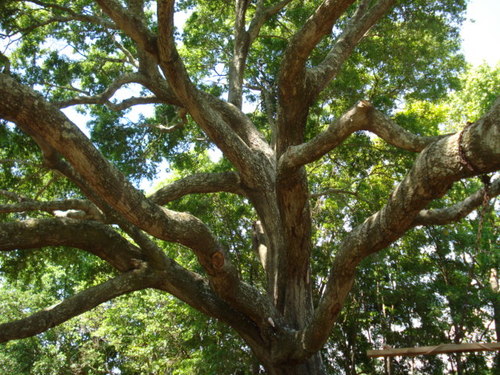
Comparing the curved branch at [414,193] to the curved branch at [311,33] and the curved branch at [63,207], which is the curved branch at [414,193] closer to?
the curved branch at [311,33]

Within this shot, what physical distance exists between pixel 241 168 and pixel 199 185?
0.61 m

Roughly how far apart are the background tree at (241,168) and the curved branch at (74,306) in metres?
0.02

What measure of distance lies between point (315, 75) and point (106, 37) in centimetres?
500

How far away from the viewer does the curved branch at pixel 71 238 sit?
432cm

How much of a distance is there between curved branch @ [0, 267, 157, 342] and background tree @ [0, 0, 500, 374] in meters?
0.02

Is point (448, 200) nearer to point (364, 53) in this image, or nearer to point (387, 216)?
point (364, 53)

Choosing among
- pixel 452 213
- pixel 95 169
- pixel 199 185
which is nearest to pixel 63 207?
pixel 95 169

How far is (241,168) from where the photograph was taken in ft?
19.3

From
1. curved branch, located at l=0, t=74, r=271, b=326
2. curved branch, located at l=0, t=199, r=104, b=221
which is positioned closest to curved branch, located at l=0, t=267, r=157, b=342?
curved branch, located at l=0, t=199, r=104, b=221

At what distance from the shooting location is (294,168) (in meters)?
4.72

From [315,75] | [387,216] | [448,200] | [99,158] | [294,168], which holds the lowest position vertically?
[387,216]

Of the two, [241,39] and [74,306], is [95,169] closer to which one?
[74,306]

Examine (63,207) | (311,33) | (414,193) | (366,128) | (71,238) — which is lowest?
(414,193)

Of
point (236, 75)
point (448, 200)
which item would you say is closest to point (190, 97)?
point (236, 75)
